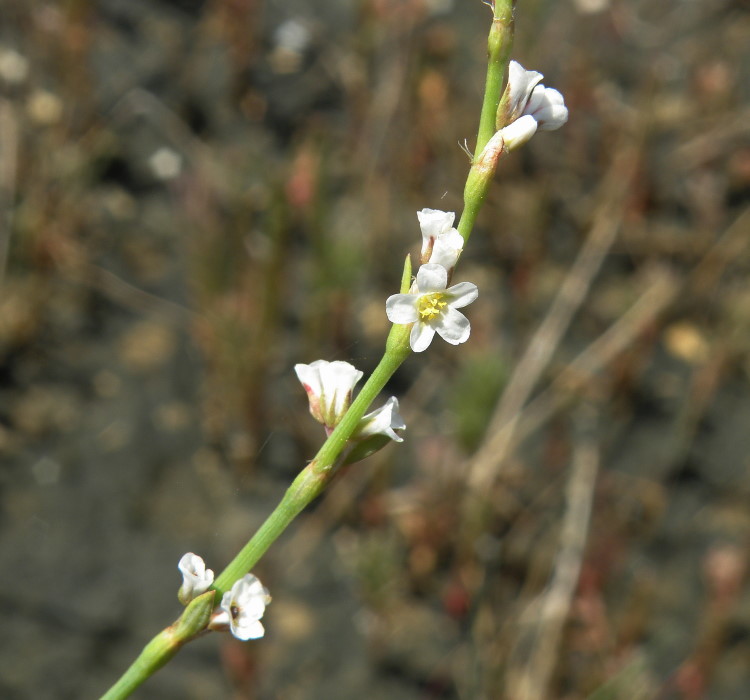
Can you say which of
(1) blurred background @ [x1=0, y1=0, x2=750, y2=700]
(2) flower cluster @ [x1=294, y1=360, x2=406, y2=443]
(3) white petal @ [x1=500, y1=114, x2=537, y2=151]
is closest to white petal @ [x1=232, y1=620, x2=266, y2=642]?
(2) flower cluster @ [x1=294, y1=360, x2=406, y2=443]

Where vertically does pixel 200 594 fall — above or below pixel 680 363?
below

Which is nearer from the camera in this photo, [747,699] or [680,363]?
[747,699]

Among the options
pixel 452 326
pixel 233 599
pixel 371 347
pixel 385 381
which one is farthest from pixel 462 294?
pixel 371 347

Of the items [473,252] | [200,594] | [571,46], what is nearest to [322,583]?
[473,252]

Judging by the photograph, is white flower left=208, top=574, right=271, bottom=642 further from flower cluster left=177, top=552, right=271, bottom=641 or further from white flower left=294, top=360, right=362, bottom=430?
white flower left=294, top=360, right=362, bottom=430

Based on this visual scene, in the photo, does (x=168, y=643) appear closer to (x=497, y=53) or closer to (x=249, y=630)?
(x=249, y=630)

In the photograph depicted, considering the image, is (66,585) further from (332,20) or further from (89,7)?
(332,20)

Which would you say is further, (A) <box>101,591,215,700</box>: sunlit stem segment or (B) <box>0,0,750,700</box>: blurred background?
(B) <box>0,0,750,700</box>: blurred background
